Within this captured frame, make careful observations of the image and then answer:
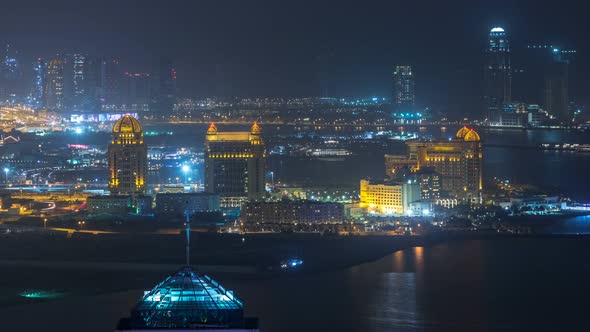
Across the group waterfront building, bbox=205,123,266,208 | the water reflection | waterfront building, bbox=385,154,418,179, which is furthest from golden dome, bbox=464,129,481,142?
the water reflection

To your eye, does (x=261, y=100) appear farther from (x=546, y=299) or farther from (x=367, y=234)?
(x=546, y=299)

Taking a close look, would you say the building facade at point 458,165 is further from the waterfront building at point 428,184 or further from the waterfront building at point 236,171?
the waterfront building at point 236,171

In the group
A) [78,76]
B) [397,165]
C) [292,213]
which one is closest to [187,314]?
[292,213]

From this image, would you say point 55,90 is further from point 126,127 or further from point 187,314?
point 187,314

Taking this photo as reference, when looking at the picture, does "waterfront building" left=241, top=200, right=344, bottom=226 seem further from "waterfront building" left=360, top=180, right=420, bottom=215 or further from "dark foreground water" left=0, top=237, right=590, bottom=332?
"dark foreground water" left=0, top=237, right=590, bottom=332

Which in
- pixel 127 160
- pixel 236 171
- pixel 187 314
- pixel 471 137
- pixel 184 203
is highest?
pixel 471 137

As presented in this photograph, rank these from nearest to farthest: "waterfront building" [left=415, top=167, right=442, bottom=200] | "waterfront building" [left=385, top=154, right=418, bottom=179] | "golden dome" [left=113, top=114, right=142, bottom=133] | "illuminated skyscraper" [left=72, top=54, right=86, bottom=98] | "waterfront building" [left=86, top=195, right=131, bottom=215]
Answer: "waterfront building" [left=86, top=195, right=131, bottom=215] < "golden dome" [left=113, top=114, right=142, bottom=133] < "waterfront building" [left=415, top=167, right=442, bottom=200] < "waterfront building" [left=385, top=154, right=418, bottom=179] < "illuminated skyscraper" [left=72, top=54, right=86, bottom=98]
